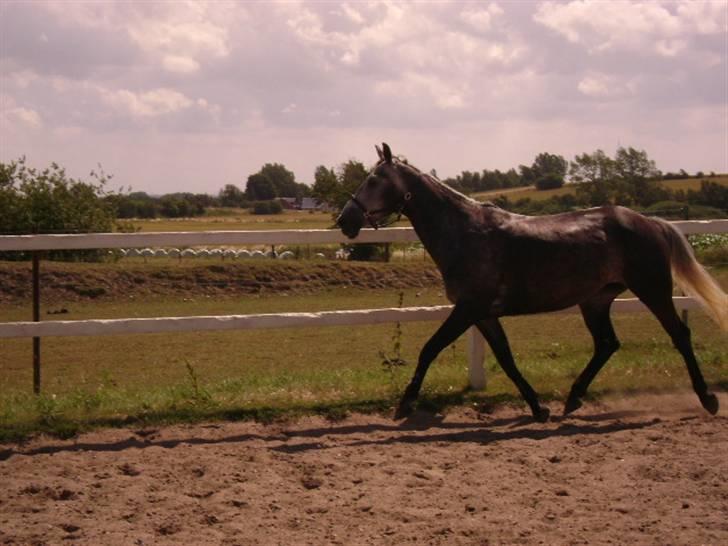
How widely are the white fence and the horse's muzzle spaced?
0.63m

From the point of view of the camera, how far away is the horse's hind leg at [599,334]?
7793 millimetres

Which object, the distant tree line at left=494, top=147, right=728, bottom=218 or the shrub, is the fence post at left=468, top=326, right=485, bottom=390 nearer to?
the distant tree line at left=494, top=147, right=728, bottom=218

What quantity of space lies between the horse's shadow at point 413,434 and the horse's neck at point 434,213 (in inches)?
51.6

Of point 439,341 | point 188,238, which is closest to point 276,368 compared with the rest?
point 188,238

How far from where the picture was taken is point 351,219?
708cm

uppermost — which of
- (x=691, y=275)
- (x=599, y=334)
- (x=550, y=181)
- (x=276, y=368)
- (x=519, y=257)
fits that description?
(x=550, y=181)

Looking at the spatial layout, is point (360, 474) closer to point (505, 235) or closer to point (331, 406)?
point (331, 406)

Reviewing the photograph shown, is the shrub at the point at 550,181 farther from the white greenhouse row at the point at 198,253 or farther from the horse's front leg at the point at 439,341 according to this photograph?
the horse's front leg at the point at 439,341

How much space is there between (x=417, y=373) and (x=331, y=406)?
2.65ft

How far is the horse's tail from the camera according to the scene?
298 inches

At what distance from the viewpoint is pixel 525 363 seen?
945 centimetres

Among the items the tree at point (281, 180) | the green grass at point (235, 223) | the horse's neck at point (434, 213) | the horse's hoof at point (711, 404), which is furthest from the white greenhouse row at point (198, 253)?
the tree at point (281, 180)

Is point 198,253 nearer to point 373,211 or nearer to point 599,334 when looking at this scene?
point 599,334

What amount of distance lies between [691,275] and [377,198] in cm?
278
